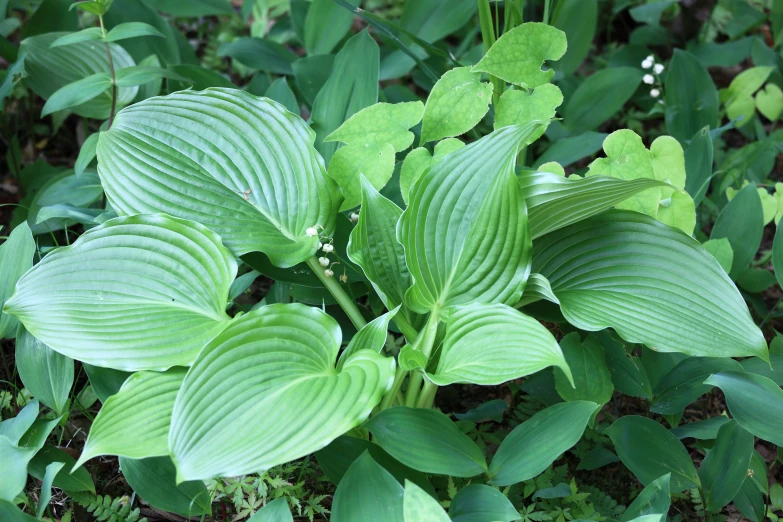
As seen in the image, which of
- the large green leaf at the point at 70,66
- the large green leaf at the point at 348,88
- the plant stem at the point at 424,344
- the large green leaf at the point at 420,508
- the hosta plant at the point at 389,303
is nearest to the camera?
the large green leaf at the point at 420,508

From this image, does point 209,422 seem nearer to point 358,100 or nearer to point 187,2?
point 358,100

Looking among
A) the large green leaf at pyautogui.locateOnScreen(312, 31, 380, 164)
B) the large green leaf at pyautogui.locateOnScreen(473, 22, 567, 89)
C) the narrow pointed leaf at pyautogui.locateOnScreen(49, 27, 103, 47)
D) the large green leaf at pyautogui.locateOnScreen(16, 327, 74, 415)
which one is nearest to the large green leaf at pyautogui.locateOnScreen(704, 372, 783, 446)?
the large green leaf at pyautogui.locateOnScreen(473, 22, 567, 89)

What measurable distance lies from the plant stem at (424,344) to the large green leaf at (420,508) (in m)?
0.35

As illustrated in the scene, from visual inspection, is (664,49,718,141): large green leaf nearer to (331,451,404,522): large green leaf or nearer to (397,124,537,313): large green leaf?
(397,124,537,313): large green leaf

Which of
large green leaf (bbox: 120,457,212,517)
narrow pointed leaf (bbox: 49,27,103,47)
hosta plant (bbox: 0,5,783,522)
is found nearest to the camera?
hosta plant (bbox: 0,5,783,522)

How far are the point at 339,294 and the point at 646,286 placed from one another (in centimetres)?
70

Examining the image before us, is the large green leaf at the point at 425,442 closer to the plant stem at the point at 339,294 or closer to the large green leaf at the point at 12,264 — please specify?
the plant stem at the point at 339,294

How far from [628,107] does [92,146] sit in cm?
210

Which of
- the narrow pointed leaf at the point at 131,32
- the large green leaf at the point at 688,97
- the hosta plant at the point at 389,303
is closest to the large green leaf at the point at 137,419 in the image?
the hosta plant at the point at 389,303

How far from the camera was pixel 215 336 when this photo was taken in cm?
125

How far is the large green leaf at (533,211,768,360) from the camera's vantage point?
1335 millimetres

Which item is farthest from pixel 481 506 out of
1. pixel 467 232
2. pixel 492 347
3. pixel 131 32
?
pixel 131 32

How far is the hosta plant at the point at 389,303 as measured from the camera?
3.84 feet

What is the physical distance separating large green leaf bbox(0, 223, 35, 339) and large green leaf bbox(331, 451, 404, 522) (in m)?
0.90
